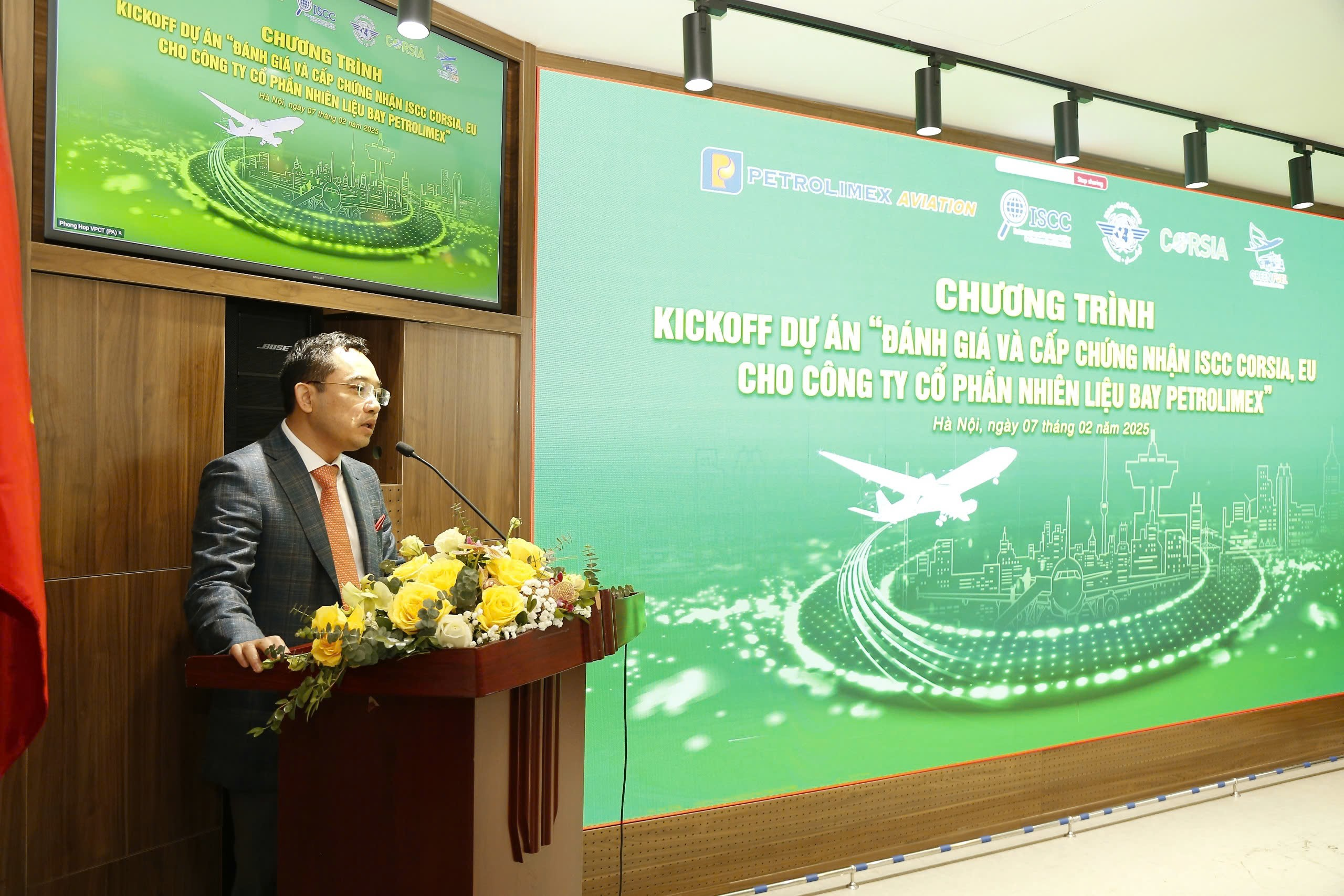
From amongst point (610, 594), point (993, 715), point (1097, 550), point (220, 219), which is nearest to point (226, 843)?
point (610, 594)

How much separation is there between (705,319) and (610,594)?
5.54 feet

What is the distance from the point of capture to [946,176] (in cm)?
401

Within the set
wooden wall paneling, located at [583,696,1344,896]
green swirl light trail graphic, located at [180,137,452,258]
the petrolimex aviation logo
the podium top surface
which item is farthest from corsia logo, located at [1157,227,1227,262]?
the podium top surface

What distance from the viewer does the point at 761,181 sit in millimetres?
3611

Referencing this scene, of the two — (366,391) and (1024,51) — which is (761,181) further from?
(366,391)

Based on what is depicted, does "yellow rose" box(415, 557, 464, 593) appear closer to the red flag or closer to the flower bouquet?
the flower bouquet

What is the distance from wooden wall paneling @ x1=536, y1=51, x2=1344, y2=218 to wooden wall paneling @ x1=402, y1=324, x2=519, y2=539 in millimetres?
1047

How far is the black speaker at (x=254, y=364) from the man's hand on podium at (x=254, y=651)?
972mm

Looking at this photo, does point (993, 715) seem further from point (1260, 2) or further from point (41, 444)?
point (41, 444)

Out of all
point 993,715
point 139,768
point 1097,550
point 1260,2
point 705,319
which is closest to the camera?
point 139,768

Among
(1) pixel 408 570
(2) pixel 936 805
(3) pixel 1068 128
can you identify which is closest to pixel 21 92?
(1) pixel 408 570

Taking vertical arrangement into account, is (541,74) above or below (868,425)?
above

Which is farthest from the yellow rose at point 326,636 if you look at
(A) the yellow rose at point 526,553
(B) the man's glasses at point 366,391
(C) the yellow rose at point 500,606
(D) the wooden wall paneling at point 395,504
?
(D) the wooden wall paneling at point 395,504

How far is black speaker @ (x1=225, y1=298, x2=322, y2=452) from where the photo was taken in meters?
2.57
